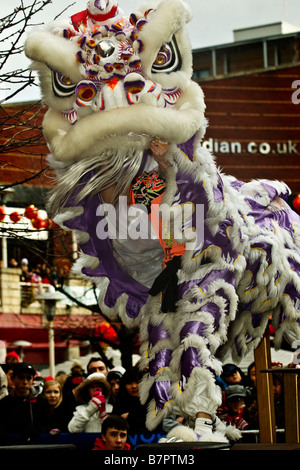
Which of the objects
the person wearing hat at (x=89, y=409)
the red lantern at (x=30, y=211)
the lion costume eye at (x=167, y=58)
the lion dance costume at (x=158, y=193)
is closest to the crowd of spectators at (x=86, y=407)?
the person wearing hat at (x=89, y=409)

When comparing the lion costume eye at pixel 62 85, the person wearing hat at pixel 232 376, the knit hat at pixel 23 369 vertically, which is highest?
the lion costume eye at pixel 62 85

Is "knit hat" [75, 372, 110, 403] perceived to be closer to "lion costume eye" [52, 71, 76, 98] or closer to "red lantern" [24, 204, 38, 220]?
"red lantern" [24, 204, 38, 220]

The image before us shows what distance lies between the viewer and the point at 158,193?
3.52m

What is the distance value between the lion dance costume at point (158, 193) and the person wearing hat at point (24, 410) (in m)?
1.52

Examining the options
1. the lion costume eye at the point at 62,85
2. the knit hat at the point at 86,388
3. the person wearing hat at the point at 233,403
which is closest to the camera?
the lion costume eye at the point at 62,85

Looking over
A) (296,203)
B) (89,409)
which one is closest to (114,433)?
(89,409)

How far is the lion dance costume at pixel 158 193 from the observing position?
3.20 m

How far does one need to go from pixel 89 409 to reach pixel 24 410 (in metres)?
0.43

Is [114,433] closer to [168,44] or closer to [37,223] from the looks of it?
[168,44]

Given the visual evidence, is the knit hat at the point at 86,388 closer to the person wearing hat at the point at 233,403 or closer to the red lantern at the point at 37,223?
the person wearing hat at the point at 233,403

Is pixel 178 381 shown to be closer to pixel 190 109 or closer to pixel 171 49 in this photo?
pixel 190 109

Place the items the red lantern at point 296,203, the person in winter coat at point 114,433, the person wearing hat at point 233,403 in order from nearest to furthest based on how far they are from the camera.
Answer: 1. the person in winter coat at point 114,433
2. the red lantern at point 296,203
3. the person wearing hat at point 233,403

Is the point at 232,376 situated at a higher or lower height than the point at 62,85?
lower
